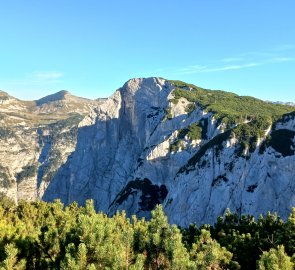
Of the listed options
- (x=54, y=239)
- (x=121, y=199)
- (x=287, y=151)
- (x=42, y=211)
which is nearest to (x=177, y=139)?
(x=121, y=199)

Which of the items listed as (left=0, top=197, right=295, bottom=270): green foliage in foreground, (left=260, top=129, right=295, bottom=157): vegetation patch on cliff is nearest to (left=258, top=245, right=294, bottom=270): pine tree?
(left=0, top=197, right=295, bottom=270): green foliage in foreground

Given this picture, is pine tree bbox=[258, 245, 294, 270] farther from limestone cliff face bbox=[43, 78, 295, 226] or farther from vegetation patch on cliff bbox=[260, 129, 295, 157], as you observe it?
vegetation patch on cliff bbox=[260, 129, 295, 157]

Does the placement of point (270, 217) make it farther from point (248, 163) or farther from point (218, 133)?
point (218, 133)

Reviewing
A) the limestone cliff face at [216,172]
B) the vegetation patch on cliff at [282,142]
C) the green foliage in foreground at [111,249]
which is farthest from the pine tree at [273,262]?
the vegetation patch on cliff at [282,142]

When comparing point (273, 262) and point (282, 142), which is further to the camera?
point (282, 142)

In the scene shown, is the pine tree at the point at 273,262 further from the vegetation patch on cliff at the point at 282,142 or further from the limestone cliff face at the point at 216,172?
the vegetation patch on cliff at the point at 282,142

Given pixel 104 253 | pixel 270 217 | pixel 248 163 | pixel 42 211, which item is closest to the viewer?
pixel 104 253

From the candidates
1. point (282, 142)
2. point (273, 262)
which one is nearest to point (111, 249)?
point (273, 262)

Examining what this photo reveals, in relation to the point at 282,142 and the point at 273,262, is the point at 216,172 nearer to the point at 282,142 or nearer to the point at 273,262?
the point at 282,142

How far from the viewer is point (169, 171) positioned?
178 m

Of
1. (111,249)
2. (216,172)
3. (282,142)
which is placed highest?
(282,142)

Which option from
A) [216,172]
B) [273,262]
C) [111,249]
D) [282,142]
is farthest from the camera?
[216,172]

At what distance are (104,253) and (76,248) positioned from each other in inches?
78.0

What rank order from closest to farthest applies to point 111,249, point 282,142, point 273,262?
point 273,262 → point 111,249 → point 282,142
